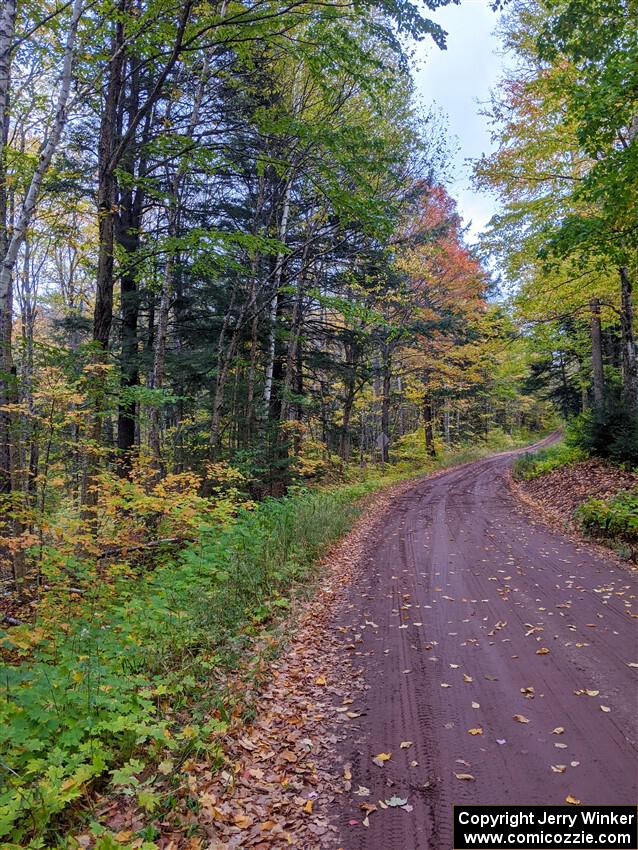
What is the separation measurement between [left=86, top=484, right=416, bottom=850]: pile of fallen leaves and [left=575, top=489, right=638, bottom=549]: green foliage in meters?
6.36

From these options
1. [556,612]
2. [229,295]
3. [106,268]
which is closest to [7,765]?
[556,612]

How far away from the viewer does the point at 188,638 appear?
468cm

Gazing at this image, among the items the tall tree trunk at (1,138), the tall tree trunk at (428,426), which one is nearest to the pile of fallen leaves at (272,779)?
the tall tree trunk at (1,138)

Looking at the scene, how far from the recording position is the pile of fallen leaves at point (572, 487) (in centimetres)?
1059

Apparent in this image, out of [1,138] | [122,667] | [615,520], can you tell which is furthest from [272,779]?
[1,138]

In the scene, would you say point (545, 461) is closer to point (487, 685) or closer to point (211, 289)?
point (211, 289)

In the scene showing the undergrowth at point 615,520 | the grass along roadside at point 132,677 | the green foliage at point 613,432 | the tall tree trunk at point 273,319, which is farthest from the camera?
the tall tree trunk at point 273,319

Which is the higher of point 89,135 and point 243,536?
point 89,135

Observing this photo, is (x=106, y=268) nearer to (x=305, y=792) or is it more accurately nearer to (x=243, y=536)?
(x=243, y=536)

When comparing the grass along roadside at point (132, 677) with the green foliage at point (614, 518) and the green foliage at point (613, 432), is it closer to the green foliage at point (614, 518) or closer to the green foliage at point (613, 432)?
the green foliage at point (614, 518)

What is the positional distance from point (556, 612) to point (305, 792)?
160 inches

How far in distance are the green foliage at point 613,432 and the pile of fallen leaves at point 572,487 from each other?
1.17 feet

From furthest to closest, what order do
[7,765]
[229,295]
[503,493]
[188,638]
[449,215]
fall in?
[449,215] → [503,493] → [229,295] → [188,638] → [7,765]

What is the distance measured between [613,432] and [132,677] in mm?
13249
